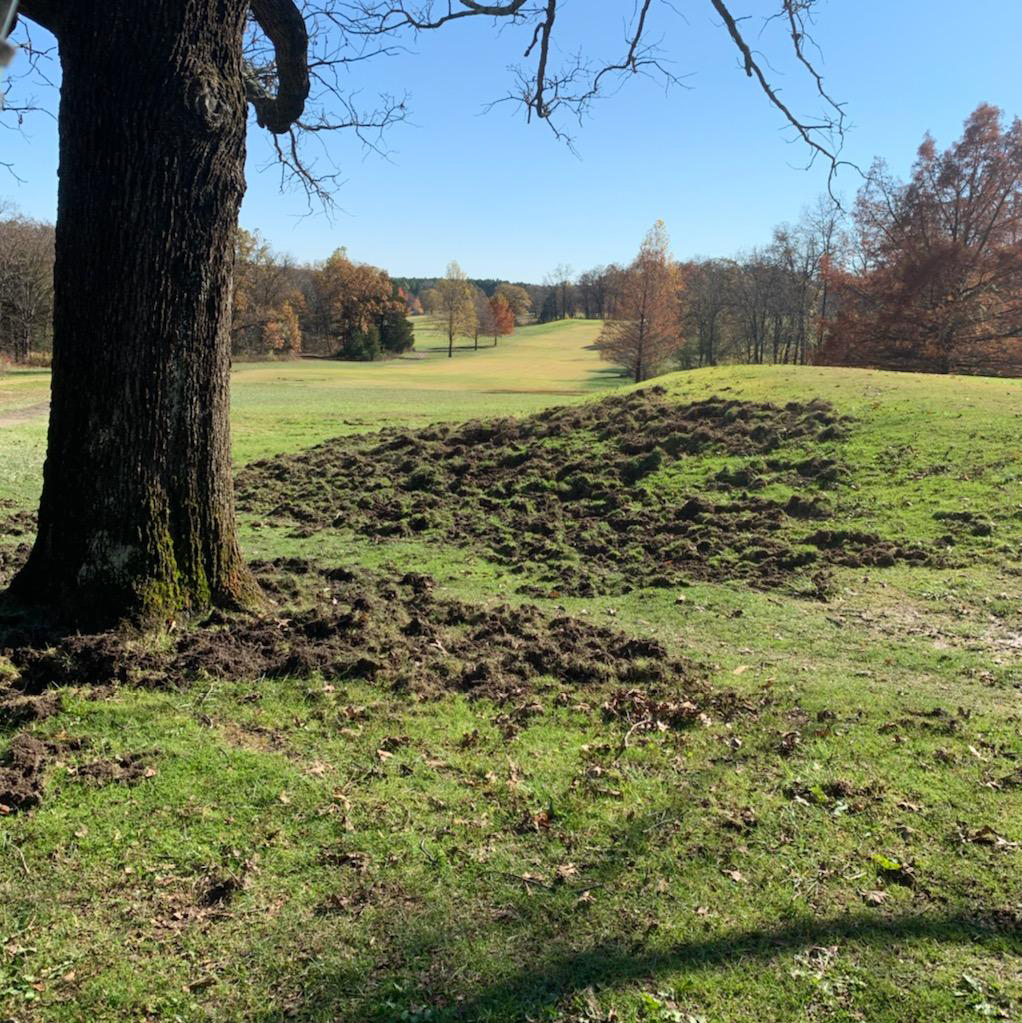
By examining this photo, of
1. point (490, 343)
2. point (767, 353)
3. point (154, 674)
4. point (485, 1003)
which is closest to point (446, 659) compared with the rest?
point (154, 674)

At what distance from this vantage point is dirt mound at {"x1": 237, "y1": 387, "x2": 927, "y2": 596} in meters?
9.71

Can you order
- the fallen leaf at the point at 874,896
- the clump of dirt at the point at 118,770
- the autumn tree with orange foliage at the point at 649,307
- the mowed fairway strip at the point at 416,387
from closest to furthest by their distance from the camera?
the fallen leaf at the point at 874,896
the clump of dirt at the point at 118,770
the mowed fairway strip at the point at 416,387
the autumn tree with orange foliage at the point at 649,307

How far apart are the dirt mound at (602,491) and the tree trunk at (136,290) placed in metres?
4.44

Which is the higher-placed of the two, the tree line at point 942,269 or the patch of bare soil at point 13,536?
the tree line at point 942,269

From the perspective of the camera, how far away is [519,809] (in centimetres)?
375

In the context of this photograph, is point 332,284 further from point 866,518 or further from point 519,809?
point 519,809

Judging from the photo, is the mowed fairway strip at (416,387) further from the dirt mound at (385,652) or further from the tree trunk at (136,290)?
→ the tree trunk at (136,290)

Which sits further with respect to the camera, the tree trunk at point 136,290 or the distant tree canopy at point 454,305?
the distant tree canopy at point 454,305

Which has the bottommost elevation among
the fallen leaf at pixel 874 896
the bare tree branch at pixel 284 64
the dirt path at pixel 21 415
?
the fallen leaf at pixel 874 896

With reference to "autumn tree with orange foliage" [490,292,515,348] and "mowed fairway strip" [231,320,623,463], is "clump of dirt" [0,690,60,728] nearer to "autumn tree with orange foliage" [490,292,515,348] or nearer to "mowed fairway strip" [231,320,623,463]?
"mowed fairway strip" [231,320,623,463]

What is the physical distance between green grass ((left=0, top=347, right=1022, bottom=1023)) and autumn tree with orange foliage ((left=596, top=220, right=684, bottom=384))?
48.0 metres

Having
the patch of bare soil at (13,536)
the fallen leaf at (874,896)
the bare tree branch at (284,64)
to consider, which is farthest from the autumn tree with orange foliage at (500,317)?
the fallen leaf at (874,896)

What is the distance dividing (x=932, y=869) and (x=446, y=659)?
319cm

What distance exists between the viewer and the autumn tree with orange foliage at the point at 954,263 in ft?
111
